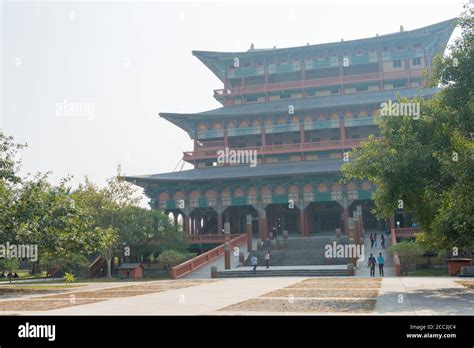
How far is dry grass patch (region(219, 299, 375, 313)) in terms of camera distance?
12961 millimetres

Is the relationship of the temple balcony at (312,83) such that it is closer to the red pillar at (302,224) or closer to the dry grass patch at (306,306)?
the red pillar at (302,224)

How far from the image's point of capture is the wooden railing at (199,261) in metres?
32.6

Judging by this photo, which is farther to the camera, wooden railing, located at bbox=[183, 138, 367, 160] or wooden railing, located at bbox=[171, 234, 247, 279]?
wooden railing, located at bbox=[183, 138, 367, 160]

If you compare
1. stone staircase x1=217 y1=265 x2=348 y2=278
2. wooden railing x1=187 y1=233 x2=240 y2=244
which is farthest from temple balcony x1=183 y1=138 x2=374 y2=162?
stone staircase x1=217 y1=265 x2=348 y2=278

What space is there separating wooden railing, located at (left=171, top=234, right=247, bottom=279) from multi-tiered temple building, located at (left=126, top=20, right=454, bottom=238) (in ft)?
9.76

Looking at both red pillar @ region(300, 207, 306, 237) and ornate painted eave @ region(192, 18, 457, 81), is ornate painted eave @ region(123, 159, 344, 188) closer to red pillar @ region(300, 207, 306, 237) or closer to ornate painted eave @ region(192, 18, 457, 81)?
red pillar @ region(300, 207, 306, 237)

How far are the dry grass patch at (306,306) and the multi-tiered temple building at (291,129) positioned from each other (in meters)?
28.4

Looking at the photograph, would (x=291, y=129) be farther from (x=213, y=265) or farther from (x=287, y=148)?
(x=213, y=265)

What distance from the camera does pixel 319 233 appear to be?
159ft
